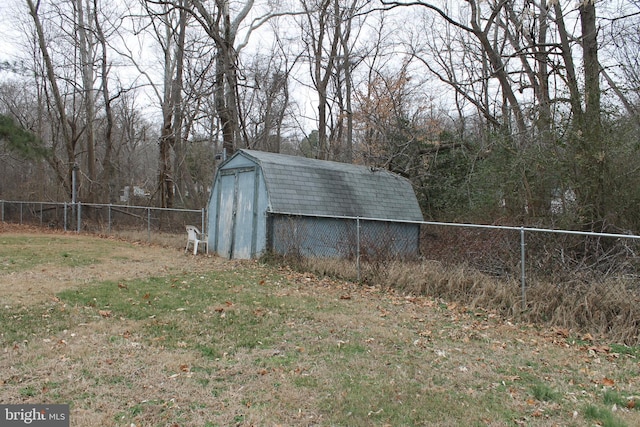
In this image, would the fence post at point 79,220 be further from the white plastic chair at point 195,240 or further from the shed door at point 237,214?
the shed door at point 237,214

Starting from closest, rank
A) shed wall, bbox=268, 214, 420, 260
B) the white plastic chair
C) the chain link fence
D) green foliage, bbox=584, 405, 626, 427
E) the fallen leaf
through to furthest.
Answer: green foliage, bbox=584, 405, 626, 427 → the fallen leaf → shed wall, bbox=268, 214, 420, 260 → the white plastic chair → the chain link fence

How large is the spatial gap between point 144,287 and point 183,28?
18.0 m

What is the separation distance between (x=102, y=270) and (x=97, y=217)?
492 inches

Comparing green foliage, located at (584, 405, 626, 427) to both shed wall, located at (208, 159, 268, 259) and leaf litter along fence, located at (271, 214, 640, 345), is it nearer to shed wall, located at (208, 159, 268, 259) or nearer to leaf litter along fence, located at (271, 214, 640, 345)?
leaf litter along fence, located at (271, 214, 640, 345)

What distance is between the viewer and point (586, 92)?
9.06m

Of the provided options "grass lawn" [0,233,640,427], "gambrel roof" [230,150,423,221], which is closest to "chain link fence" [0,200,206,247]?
"gambrel roof" [230,150,423,221]

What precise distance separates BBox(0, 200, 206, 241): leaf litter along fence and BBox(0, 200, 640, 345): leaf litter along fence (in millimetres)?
8928

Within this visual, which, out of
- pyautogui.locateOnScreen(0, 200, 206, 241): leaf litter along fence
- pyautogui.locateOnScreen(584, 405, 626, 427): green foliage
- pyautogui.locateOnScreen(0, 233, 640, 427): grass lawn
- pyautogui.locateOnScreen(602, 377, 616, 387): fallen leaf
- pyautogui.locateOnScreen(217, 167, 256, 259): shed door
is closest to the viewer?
pyautogui.locateOnScreen(584, 405, 626, 427): green foliage

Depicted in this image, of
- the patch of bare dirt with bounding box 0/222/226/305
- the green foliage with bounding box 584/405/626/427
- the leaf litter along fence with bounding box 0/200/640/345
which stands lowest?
the green foliage with bounding box 584/405/626/427

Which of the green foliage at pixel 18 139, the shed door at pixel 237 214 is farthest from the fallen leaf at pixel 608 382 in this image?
the green foliage at pixel 18 139

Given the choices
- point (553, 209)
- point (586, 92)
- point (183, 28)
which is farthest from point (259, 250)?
point (183, 28)

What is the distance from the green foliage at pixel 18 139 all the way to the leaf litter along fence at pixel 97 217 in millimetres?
2340

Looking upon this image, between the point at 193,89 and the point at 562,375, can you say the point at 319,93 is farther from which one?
the point at 562,375

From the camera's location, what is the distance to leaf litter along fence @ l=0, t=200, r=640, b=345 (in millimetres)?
5973
